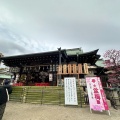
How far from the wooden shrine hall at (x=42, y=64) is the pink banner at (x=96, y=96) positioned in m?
5.30

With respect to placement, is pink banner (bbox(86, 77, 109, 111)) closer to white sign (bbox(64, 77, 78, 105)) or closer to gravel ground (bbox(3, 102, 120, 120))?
gravel ground (bbox(3, 102, 120, 120))

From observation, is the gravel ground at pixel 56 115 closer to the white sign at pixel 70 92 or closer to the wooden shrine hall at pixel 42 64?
the white sign at pixel 70 92

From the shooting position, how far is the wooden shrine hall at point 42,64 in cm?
1152

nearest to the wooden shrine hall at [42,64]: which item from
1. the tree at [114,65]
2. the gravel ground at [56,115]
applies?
the tree at [114,65]

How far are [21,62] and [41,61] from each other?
10.3ft

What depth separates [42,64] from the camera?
1259cm

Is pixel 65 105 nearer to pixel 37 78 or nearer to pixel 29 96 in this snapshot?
pixel 29 96

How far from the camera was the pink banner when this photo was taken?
5.27 m

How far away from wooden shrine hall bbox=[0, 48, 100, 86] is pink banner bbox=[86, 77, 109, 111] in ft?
17.4

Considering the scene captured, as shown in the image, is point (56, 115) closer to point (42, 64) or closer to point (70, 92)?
point (70, 92)

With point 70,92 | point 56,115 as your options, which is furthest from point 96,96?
point 56,115

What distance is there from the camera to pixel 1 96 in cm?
348

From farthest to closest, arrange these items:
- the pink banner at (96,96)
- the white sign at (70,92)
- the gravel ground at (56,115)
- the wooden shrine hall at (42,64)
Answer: the wooden shrine hall at (42,64) < the white sign at (70,92) < the pink banner at (96,96) < the gravel ground at (56,115)

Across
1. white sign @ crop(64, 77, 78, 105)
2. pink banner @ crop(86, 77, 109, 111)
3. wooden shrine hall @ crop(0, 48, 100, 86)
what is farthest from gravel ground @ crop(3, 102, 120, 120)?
wooden shrine hall @ crop(0, 48, 100, 86)
